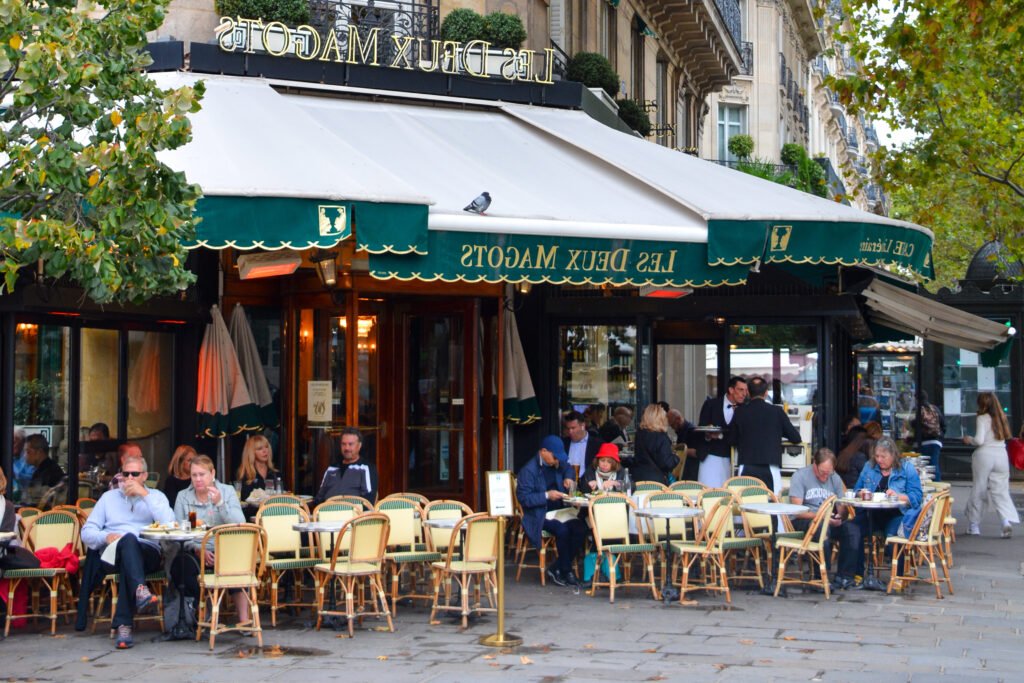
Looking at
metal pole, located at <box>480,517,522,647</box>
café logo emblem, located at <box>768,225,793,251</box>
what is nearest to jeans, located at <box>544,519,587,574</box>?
metal pole, located at <box>480,517,522,647</box>

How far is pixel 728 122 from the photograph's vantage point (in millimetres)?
41344

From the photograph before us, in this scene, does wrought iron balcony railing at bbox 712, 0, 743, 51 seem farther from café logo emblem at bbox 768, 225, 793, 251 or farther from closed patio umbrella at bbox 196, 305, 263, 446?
closed patio umbrella at bbox 196, 305, 263, 446

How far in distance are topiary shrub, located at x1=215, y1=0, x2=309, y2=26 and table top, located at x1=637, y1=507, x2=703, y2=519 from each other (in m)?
6.15

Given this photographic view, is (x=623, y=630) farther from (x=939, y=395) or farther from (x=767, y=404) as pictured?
(x=939, y=395)

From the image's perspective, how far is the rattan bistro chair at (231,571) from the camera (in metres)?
9.59

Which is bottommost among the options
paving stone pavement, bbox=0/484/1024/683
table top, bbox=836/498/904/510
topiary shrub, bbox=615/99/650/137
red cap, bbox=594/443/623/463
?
paving stone pavement, bbox=0/484/1024/683

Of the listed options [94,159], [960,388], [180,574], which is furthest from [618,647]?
[960,388]

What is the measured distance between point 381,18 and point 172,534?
22.6ft

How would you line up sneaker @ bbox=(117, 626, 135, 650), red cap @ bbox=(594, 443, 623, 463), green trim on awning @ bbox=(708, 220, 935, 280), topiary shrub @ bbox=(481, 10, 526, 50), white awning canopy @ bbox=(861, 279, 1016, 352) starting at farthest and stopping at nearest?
white awning canopy @ bbox=(861, 279, 1016, 352), topiary shrub @ bbox=(481, 10, 526, 50), red cap @ bbox=(594, 443, 623, 463), green trim on awning @ bbox=(708, 220, 935, 280), sneaker @ bbox=(117, 626, 135, 650)

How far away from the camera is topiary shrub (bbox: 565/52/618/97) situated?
687 inches

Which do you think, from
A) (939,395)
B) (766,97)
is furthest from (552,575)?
(766,97)

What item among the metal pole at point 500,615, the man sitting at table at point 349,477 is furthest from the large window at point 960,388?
the metal pole at point 500,615

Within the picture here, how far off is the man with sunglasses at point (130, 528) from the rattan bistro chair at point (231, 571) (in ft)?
1.46

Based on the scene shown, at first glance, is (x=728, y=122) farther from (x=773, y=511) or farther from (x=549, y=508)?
(x=773, y=511)
